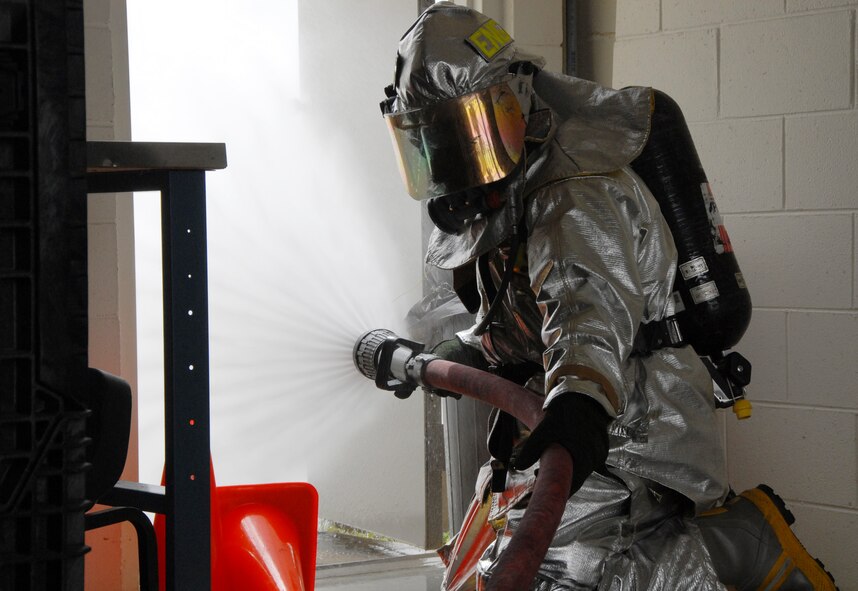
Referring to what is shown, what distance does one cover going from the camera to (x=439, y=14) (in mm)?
2102

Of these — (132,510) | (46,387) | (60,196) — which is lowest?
(132,510)

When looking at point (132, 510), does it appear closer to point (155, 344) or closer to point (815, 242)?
point (155, 344)

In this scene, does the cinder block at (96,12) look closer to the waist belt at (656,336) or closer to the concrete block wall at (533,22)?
the concrete block wall at (533,22)

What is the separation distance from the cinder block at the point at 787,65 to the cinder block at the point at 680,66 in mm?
49

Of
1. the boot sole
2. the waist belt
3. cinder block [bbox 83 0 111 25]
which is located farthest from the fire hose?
cinder block [bbox 83 0 111 25]

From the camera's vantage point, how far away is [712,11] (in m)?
3.24

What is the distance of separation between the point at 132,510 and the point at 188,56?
2138mm

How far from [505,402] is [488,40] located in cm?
79

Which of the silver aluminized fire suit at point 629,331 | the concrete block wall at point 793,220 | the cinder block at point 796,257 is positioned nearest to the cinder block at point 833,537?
the concrete block wall at point 793,220

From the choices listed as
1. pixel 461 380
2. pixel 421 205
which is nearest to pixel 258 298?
pixel 421 205

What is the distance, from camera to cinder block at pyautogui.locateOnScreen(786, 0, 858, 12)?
118 inches

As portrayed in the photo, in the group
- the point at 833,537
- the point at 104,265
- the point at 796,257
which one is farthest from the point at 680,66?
the point at 104,265

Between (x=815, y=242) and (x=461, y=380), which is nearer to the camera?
(x=461, y=380)

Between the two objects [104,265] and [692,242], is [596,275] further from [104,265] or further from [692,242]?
[104,265]
